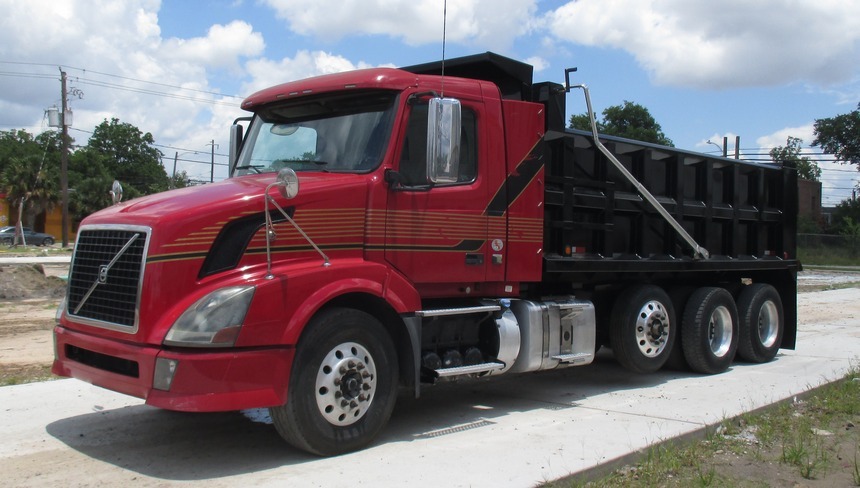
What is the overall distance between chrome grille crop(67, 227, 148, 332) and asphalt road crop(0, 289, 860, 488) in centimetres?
101

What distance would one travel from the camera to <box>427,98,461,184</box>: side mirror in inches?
237

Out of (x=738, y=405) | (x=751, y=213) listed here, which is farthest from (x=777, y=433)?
(x=751, y=213)

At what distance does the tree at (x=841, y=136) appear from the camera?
64.8 m

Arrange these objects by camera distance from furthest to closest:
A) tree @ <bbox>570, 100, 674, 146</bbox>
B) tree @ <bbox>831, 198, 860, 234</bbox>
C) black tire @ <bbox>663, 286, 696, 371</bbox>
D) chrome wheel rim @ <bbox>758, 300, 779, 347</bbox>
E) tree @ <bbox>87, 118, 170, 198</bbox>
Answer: tree @ <bbox>87, 118, 170, 198</bbox>
tree @ <bbox>831, 198, 860, 234</bbox>
tree @ <bbox>570, 100, 674, 146</bbox>
chrome wheel rim @ <bbox>758, 300, 779, 347</bbox>
black tire @ <bbox>663, 286, 696, 371</bbox>

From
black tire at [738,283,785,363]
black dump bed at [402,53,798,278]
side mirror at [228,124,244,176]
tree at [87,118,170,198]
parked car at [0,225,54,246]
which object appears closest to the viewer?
side mirror at [228,124,244,176]

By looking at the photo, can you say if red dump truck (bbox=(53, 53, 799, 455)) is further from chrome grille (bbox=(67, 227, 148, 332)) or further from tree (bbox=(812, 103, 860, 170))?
tree (bbox=(812, 103, 860, 170))

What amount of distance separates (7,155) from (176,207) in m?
86.0

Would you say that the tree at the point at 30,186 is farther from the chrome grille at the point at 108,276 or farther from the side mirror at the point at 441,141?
the side mirror at the point at 441,141

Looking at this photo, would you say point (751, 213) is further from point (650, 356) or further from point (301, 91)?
point (301, 91)

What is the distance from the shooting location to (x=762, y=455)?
5969 mm

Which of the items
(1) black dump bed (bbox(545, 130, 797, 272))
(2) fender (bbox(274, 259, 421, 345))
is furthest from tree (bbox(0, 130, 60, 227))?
(2) fender (bbox(274, 259, 421, 345))

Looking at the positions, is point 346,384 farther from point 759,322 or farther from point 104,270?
point 759,322

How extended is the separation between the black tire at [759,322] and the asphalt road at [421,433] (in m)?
0.77

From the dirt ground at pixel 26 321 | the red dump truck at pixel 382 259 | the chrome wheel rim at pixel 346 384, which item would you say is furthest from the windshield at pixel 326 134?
the dirt ground at pixel 26 321
